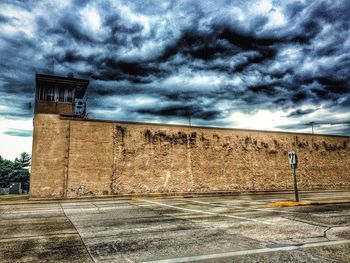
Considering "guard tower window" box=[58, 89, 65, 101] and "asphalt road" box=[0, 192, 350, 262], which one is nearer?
"asphalt road" box=[0, 192, 350, 262]

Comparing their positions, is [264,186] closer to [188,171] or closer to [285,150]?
[285,150]

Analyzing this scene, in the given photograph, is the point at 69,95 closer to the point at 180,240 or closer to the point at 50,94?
the point at 50,94

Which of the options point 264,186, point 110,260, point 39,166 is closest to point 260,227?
point 110,260

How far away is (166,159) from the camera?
69.1 ft

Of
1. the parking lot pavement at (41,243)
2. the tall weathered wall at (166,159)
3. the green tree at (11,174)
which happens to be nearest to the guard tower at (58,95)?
the tall weathered wall at (166,159)

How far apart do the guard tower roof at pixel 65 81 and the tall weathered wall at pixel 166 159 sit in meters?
5.26

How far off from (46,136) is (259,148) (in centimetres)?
1742

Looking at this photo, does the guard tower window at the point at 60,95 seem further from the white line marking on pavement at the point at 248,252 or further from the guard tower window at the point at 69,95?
the white line marking on pavement at the point at 248,252

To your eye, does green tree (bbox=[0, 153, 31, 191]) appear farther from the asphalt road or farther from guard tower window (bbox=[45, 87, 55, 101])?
the asphalt road

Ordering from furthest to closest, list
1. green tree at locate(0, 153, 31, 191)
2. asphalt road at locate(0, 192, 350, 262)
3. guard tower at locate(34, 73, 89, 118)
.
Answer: green tree at locate(0, 153, 31, 191)
guard tower at locate(34, 73, 89, 118)
asphalt road at locate(0, 192, 350, 262)

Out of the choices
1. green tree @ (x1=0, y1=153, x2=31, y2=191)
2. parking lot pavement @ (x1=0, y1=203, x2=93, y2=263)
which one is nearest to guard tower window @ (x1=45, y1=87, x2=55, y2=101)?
parking lot pavement @ (x1=0, y1=203, x2=93, y2=263)

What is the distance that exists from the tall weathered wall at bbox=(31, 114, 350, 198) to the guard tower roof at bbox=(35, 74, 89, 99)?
5263mm

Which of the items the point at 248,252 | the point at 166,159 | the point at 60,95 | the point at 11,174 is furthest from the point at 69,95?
the point at 11,174

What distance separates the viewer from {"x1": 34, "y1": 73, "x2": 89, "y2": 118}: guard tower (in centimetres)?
2205
